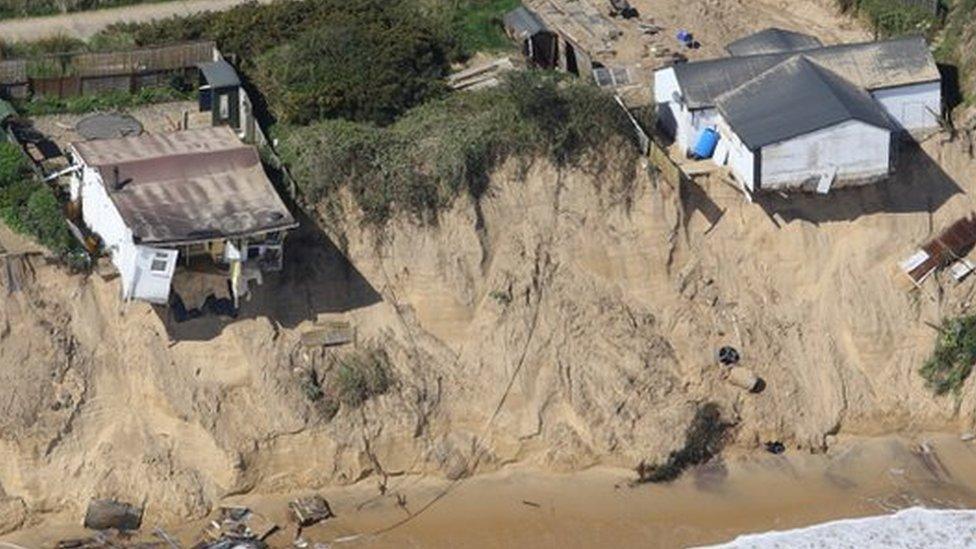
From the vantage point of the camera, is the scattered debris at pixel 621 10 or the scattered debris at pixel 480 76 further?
the scattered debris at pixel 621 10

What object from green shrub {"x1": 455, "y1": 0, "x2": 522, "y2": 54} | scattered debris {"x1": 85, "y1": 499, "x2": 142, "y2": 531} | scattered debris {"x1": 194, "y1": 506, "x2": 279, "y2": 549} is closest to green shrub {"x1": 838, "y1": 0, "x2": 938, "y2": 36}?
green shrub {"x1": 455, "y1": 0, "x2": 522, "y2": 54}

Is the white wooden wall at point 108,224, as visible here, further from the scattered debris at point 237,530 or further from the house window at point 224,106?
the scattered debris at point 237,530

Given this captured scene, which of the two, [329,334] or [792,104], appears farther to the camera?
[792,104]

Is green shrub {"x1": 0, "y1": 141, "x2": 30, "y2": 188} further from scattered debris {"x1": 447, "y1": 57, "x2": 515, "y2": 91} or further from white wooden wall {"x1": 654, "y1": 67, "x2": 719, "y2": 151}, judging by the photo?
white wooden wall {"x1": 654, "y1": 67, "x2": 719, "y2": 151}

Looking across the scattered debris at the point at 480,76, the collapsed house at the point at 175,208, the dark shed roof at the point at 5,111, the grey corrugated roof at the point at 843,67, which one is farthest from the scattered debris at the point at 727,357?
the dark shed roof at the point at 5,111

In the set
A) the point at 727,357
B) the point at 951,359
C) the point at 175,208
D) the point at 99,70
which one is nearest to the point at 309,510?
the point at 175,208

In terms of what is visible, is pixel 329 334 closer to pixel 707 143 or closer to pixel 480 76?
pixel 480 76
